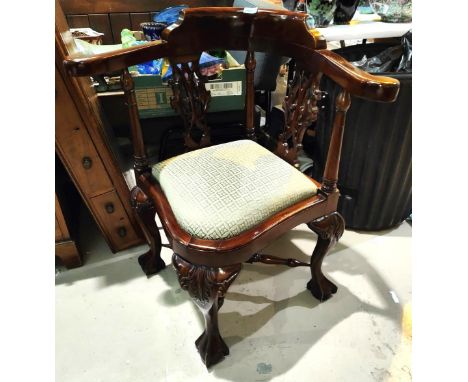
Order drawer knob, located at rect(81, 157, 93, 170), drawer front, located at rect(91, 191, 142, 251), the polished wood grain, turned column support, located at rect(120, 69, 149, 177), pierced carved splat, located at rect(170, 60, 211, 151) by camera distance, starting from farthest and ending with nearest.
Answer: the polished wood grain → drawer front, located at rect(91, 191, 142, 251) → drawer knob, located at rect(81, 157, 93, 170) → pierced carved splat, located at rect(170, 60, 211, 151) → turned column support, located at rect(120, 69, 149, 177)

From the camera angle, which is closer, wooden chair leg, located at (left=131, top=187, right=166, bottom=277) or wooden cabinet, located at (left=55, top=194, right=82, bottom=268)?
wooden chair leg, located at (left=131, top=187, right=166, bottom=277)

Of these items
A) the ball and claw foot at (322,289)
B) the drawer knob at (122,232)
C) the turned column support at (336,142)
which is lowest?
the ball and claw foot at (322,289)

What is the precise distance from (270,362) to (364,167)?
0.85m

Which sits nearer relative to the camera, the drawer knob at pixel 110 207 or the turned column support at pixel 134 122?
the turned column support at pixel 134 122

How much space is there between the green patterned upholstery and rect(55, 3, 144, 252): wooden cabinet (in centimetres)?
32

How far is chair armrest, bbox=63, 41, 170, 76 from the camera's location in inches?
32.4

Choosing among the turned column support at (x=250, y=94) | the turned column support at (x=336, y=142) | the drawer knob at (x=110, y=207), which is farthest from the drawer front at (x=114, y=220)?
the turned column support at (x=336, y=142)

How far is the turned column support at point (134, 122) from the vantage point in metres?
0.93

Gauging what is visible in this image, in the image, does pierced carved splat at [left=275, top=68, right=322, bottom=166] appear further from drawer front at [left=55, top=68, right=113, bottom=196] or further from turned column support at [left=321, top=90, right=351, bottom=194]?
drawer front at [left=55, top=68, right=113, bottom=196]

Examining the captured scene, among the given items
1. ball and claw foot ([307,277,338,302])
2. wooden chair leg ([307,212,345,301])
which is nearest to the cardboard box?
wooden chair leg ([307,212,345,301])

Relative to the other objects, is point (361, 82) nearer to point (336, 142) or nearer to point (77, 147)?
point (336, 142)

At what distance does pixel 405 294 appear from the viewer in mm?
1233

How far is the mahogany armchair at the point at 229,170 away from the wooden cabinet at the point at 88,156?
230 mm

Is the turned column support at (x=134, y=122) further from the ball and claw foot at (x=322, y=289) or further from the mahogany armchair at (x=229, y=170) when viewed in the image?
the ball and claw foot at (x=322, y=289)
